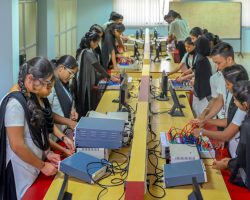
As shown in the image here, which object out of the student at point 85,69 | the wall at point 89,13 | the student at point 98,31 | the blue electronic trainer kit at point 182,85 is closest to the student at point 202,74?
the blue electronic trainer kit at point 182,85

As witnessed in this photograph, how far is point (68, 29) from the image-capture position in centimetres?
990

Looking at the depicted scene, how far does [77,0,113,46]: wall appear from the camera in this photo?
1127 centimetres

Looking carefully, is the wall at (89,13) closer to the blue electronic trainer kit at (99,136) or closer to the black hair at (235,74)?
the black hair at (235,74)

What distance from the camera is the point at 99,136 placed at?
2848 mm

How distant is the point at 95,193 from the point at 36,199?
0.35 metres

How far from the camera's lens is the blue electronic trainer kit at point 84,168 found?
2650mm

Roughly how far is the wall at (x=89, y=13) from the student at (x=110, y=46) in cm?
500

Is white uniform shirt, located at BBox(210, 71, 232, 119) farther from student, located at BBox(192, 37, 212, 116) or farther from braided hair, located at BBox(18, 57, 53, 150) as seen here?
braided hair, located at BBox(18, 57, 53, 150)

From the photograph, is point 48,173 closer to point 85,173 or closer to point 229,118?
point 85,173

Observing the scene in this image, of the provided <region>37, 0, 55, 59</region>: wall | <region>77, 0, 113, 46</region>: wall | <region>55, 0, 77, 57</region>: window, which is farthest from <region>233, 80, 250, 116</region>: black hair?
<region>77, 0, 113, 46</region>: wall

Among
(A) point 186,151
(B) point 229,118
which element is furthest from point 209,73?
(A) point 186,151

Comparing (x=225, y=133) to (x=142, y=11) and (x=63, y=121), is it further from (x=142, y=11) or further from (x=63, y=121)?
(x=142, y=11)

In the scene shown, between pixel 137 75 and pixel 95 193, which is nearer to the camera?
pixel 95 193

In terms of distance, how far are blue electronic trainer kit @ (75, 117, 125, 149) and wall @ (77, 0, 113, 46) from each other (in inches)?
338
